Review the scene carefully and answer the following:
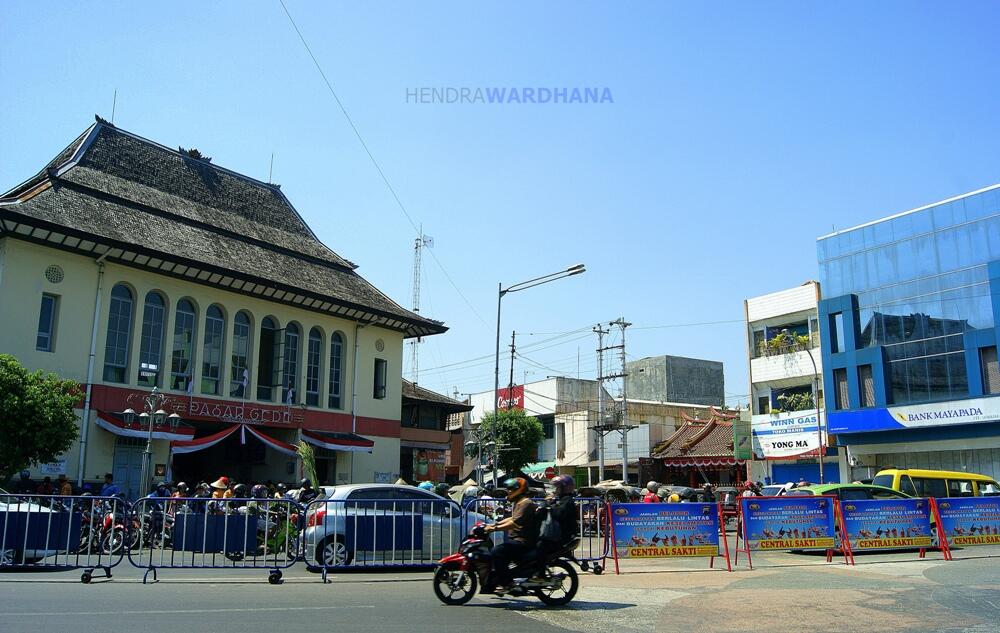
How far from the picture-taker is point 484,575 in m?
9.42

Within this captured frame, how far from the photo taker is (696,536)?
13.6 m

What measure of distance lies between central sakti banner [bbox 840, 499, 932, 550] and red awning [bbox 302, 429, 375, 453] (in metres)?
20.7

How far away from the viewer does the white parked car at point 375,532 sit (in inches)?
494

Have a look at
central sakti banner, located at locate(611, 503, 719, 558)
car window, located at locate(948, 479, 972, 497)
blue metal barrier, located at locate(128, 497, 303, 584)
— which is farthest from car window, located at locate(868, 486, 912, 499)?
blue metal barrier, located at locate(128, 497, 303, 584)

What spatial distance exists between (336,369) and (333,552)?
21243 mm

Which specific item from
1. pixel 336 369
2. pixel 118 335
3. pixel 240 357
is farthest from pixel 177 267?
pixel 336 369

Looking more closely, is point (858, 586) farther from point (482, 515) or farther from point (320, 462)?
point (320, 462)

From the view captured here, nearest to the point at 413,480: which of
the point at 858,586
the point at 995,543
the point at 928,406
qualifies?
the point at 928,406

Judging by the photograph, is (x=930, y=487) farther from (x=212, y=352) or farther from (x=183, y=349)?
(x=183, y=349)

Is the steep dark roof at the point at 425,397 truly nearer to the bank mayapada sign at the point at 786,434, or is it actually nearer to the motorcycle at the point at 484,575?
the bank mayapada sign at the point at 786,434

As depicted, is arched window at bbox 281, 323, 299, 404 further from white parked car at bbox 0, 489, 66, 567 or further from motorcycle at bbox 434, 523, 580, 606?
motorcycle at bbox 434, 523, 580, 606

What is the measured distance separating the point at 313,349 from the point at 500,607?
24082mm

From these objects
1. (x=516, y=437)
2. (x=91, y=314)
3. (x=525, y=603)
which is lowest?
(x=525, y=603)

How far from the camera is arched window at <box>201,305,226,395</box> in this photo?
91.6 ft
